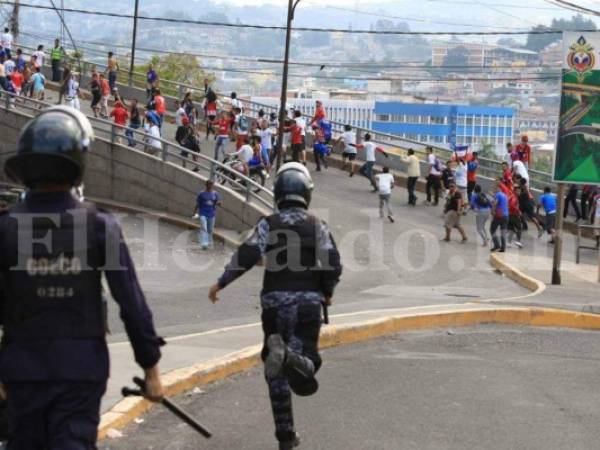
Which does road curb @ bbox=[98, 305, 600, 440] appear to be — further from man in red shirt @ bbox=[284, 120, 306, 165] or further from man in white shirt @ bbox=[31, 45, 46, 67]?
man in white shirt @ bbox=[31, 45, 46, 67]

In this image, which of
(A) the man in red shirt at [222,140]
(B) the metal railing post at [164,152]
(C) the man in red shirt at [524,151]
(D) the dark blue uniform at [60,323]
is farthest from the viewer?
(C) the man in red shirt at [524,151]

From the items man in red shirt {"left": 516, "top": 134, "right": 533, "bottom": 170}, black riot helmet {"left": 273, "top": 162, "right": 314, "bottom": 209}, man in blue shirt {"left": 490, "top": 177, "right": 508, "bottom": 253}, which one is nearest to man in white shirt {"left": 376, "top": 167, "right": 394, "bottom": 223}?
man in blue shirt {"left": 490, "top": 177, "right": 508, "bottom": 253}

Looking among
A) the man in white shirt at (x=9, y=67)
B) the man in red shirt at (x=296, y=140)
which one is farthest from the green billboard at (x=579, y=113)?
the man in white shirt at (x=9, y=67)

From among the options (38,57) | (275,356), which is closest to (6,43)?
(38,57)

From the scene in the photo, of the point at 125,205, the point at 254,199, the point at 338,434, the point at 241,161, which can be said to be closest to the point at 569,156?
the point at 254,199

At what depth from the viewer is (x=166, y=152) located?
94.8ft

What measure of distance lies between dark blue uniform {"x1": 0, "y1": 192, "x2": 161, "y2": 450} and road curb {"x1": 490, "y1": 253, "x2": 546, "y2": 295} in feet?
52.8

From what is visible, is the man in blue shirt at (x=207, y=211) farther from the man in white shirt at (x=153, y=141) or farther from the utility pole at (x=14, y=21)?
the utility pole at (x=14, y=21)

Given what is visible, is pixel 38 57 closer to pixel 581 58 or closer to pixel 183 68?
pixel 581 58

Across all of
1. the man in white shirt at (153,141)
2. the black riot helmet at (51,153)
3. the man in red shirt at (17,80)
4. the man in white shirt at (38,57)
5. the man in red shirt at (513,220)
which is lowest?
the man in red shirt at (513,220)

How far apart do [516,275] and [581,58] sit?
190 inches

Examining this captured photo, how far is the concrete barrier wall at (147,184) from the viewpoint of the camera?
88.5 feet

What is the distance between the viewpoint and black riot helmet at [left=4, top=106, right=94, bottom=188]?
5172mm

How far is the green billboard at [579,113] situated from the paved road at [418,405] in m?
9.01
